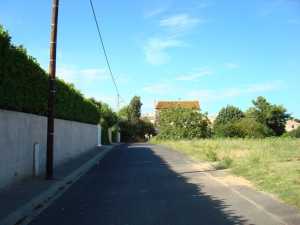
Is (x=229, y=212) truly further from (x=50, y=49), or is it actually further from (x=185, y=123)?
(x=185, y=123)

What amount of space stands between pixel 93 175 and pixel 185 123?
49090 millimetres

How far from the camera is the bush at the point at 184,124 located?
67562 millimetres

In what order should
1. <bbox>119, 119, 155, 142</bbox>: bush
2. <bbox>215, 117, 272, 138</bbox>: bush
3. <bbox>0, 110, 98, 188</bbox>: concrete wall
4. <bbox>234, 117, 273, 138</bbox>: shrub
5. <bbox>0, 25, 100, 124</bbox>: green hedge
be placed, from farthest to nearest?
<bbox>119, 119, 155, 142</bbox>: bush → <bbox>215, 117, 272, 138</bbox>: bush → <bbox>234, 117, 273, 138</bbox>: shrub → <bbox>0, 110, 98, 188</bbox>: concrete wall → <bbox>0, 25, 100, 124</bbox>: green hedge

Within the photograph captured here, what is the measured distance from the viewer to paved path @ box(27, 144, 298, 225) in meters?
9.37

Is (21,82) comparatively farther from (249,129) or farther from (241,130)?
(249,129)

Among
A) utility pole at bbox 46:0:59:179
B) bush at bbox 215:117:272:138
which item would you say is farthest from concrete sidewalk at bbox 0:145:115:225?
bush at bbox 215:117:272:138

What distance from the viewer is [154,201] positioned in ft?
38.6

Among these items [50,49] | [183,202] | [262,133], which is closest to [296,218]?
[183,202]

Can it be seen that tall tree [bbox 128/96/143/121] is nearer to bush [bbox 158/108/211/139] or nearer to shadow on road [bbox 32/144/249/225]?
bush [bbox 158/108/211/139]

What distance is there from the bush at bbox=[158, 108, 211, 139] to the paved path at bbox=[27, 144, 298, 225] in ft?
166

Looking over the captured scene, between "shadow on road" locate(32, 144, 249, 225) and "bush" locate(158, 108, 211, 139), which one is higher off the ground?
"bush" locate(158, 108, 211, 139)

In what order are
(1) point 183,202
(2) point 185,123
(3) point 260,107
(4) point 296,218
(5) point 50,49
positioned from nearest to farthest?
(4) point 296,218 < (1) point 183,202 < (5) point 50,49 < (2) point 185,123 < (3) point 260,107

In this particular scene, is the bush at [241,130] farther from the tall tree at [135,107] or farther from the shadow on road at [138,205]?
the shadow on road at [138,205]

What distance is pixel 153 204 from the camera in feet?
37.1
